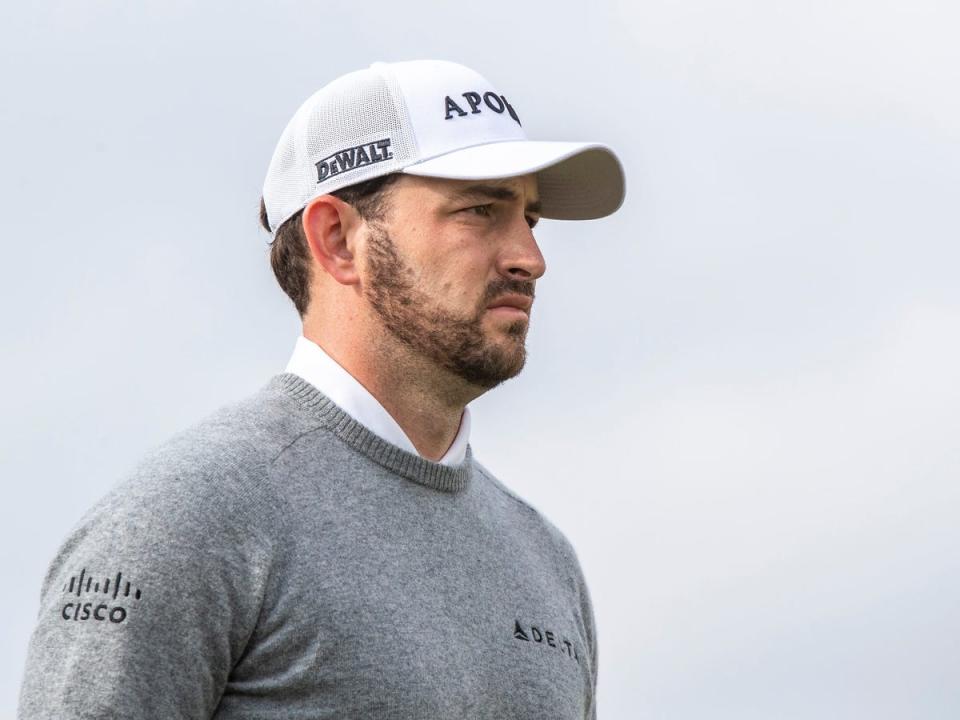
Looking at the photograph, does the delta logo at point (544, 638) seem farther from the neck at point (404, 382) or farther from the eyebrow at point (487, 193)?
the eyebrow at point (487, 193)

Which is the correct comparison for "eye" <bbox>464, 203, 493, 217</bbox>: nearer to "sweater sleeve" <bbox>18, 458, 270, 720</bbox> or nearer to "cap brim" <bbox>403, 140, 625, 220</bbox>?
"cap brim" <bbox>403, 140, 625, 220</bbox>

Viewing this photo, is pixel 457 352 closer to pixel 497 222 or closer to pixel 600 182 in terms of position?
pixel 497 222

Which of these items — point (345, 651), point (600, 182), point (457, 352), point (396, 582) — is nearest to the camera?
point (345, 651)

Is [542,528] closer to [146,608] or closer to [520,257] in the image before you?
[520,257]

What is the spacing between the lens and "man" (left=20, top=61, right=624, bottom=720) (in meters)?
3.73

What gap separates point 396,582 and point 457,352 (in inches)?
28.4

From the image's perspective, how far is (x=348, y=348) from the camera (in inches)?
179

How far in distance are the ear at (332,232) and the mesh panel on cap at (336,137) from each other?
0.16 ft

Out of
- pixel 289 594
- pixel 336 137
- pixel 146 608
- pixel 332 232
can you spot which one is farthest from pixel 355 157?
pixel 146 608

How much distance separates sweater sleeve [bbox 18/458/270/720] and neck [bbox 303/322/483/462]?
0.75 meters

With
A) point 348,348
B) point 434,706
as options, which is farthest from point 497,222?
point 434,706

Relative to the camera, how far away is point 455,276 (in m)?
4.41

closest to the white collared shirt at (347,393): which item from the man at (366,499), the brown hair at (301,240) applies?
the man at (366,499)

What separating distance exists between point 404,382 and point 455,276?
36cm
